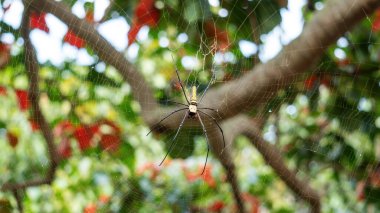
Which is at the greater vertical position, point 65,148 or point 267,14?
point 267,14

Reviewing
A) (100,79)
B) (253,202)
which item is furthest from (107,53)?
(253,202)

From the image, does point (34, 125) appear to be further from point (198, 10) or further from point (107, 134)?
point (198, 10)

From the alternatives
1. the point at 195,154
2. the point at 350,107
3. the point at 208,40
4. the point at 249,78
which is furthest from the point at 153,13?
the point at 350,107

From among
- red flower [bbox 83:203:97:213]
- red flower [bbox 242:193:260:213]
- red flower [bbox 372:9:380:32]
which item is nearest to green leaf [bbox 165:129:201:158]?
red flower [bbox 242:193:260:213]

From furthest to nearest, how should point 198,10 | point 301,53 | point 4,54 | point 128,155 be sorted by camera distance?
point 128,155 → point 4,54 → point 198,10 → point 301,53

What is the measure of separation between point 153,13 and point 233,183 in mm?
731

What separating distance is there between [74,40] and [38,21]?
154 millimetres

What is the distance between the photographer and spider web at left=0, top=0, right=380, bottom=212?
71.5 inches

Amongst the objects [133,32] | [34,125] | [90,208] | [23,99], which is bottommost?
[90,208]

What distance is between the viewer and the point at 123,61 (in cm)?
161

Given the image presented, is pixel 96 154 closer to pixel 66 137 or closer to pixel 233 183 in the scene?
pixel 66 137

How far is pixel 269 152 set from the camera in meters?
1.88

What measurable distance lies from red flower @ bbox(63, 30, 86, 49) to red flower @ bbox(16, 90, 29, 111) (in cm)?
35

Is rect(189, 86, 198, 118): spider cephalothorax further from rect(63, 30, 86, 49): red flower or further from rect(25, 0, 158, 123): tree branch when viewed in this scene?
rect(63, 30, 86, 49): red flower
